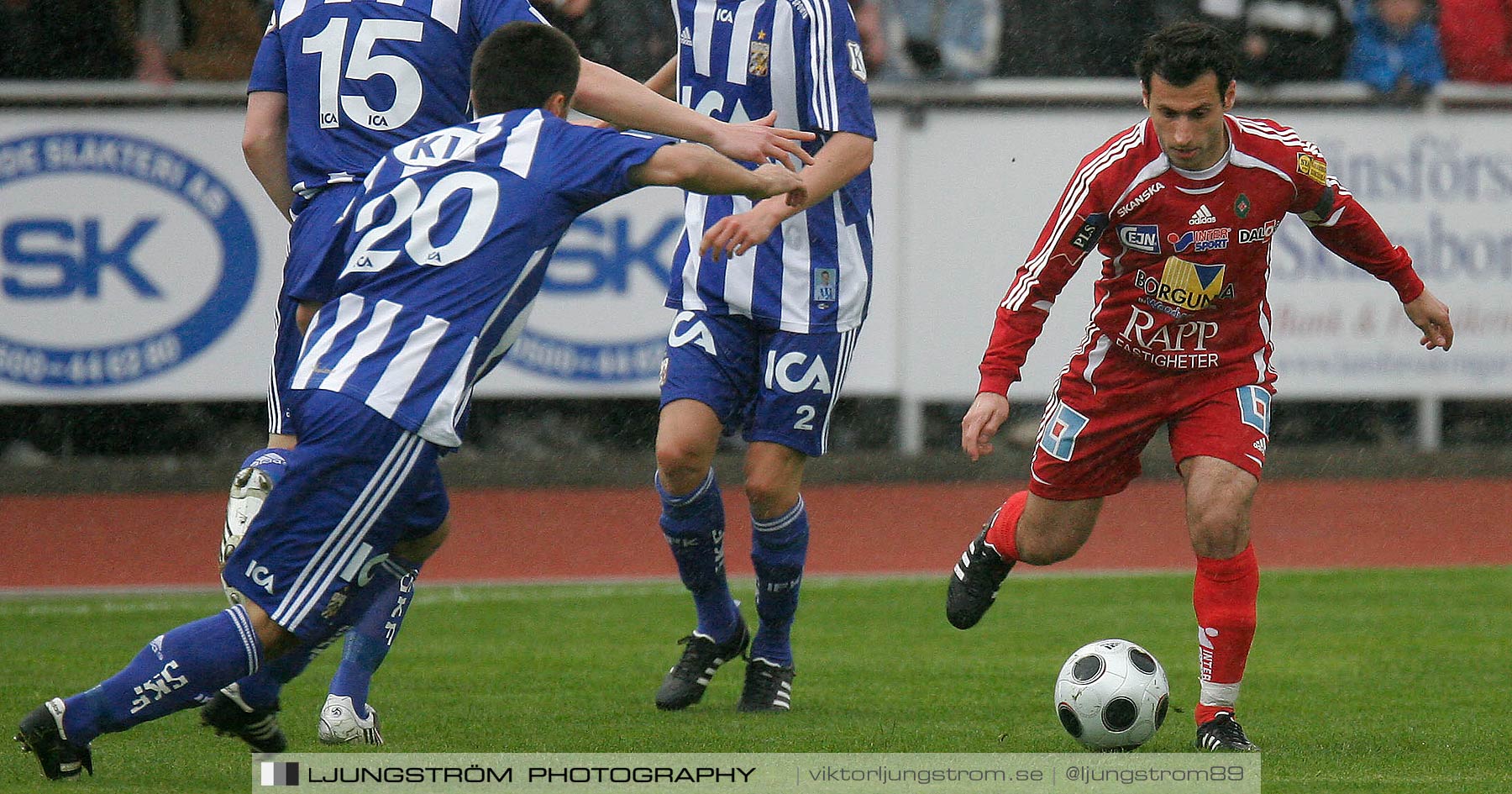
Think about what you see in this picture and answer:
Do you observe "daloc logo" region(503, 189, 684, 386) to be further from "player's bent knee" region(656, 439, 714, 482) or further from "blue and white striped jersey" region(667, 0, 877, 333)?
"player's bent knee" region(656, 439, 714, 482)

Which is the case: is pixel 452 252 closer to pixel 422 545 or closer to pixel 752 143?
pixel 752 143

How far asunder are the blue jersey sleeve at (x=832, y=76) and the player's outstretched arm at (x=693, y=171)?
1.38 m

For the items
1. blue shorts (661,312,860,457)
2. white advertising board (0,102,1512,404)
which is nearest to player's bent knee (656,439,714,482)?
blue shorts (661,312,860,457)

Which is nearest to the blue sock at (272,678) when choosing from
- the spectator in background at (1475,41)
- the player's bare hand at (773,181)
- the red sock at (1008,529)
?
the player's bare hand at (773,181)

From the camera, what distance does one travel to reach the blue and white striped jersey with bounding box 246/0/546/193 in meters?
4.78

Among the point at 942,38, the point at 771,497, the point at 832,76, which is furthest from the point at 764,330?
the point at 942,38

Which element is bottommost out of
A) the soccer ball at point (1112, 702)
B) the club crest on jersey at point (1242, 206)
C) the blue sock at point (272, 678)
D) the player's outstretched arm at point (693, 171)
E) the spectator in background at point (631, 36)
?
the soccer ball at point (1112, 702)

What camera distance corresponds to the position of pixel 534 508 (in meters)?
11.4

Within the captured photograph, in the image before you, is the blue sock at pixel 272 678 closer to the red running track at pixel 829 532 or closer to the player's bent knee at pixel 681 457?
the player's bent knee at pixel 681 457

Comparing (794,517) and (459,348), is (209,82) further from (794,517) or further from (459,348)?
(459,348)

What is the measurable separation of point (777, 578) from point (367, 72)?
1.90m

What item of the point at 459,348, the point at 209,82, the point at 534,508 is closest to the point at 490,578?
the point at 534,508

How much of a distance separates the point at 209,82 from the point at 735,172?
836cm

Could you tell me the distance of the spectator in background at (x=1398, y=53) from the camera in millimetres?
12383
